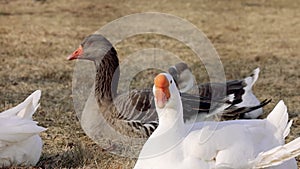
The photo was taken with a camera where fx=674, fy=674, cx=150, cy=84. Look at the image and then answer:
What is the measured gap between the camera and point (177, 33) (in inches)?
507

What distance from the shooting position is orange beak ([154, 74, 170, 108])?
4254 millimetres

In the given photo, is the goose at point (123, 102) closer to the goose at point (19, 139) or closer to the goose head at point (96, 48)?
the goose head at point (96, 48)

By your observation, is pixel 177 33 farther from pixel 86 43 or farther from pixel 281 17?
pixel 86 43

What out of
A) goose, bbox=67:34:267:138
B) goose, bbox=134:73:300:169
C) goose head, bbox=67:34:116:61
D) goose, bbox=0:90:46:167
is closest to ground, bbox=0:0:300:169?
goose, bbox=0:90:46:167

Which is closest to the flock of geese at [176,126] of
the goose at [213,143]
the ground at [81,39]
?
the goose at [213,143]

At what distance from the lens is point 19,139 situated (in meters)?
4.93

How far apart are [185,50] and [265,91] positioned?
3.09 metres

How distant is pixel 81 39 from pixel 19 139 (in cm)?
724

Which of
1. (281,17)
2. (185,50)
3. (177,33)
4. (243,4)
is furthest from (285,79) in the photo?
(243,4)

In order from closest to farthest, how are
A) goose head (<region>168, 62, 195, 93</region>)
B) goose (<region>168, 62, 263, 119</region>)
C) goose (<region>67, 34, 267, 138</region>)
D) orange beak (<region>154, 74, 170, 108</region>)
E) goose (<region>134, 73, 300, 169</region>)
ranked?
goose (<region>134, 73, 300, 169</region>)
orange beak (<region>154, 74, 170, 108</region>)
goose (<region>67, 34, 267, 138</region>)
goose (<region>168, 62, 263, 119</region>)
goose head (<region>168, 62, 195, 93</region>)

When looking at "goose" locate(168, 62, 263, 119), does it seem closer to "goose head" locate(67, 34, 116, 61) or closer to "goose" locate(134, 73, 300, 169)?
"goose head" locate(67, 34, 116, 61)

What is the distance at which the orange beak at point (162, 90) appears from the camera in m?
4.25

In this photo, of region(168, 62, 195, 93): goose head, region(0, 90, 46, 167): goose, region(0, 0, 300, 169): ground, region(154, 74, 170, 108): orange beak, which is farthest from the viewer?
region(168, 62, 195, 93): goose head

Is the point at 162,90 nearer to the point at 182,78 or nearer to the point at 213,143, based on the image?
the point at 213,143
